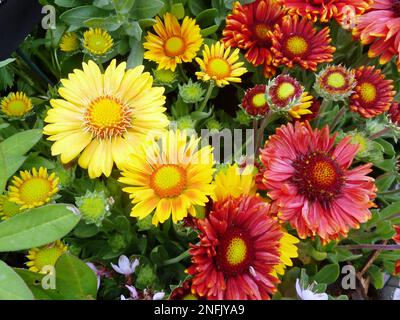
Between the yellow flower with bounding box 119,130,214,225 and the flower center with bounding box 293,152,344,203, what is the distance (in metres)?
0.14

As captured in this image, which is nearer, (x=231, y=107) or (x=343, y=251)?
(x=343, y=251)

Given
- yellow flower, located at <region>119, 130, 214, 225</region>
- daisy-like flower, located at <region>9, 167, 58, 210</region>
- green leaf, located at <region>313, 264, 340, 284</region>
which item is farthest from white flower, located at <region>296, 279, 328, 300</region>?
daisy-like flower, located at <region>9, 167, 58, 210</region>

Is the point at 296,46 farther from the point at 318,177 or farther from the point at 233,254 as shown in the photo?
the point at 233,254

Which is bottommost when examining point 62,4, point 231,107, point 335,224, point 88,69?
point 335,224

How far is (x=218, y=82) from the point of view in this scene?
2.71ft

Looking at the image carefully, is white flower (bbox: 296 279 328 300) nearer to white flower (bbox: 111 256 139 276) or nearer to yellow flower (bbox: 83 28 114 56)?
white flower (bbox: 111 256 139 276)

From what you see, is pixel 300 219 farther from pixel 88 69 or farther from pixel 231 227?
pixel 88 69

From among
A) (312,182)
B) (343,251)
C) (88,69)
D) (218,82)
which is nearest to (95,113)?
(88,69)

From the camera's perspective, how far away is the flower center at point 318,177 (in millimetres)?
703

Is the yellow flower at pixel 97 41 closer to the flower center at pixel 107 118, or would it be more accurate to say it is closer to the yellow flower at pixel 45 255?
the flower center at pixel 107 118

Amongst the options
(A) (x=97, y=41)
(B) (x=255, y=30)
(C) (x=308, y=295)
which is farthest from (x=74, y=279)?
(B) (x=255, y=30)

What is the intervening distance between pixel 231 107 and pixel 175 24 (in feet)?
0.73

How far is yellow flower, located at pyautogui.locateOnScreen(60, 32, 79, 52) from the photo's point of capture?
3.20ft
